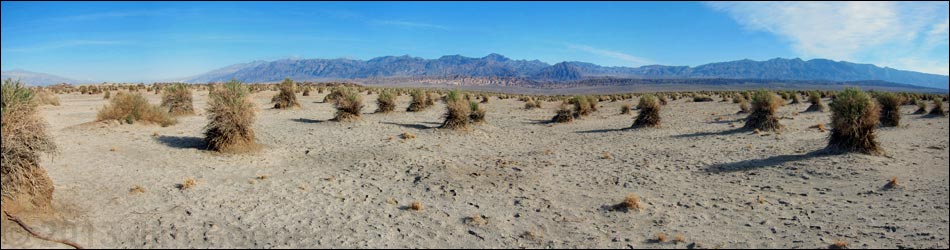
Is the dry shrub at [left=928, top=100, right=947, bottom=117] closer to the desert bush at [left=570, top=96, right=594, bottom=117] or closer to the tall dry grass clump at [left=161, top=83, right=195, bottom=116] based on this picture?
the desert bush at [left=570, top=96, right=594, bottom=117]

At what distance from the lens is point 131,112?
15.2m

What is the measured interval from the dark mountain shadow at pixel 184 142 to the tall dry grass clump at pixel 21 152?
515cm

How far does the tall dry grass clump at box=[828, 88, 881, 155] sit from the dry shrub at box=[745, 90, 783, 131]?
4.64 m

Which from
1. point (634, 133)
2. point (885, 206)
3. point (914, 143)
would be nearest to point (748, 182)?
point (885, 206)

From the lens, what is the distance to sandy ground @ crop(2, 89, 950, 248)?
6281 mm

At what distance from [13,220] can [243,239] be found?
2605mm

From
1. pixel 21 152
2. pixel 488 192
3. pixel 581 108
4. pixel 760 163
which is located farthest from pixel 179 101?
pixel 760 163

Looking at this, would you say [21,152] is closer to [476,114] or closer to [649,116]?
[476,114]

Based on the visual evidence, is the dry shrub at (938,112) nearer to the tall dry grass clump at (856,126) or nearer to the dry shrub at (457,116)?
the tall dry grass clump at (856,126)

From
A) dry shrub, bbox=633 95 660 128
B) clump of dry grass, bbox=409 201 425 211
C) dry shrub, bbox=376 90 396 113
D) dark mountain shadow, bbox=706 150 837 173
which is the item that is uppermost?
dry shrub, bbox=376 90 396 113

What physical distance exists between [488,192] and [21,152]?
6884 millimetres

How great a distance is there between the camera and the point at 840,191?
815cm

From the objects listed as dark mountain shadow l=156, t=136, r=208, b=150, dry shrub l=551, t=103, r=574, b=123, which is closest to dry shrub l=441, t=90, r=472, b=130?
dry shrub l=551, t=103, r=574, b=123

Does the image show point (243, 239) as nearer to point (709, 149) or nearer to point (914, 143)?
point (709, 149)
